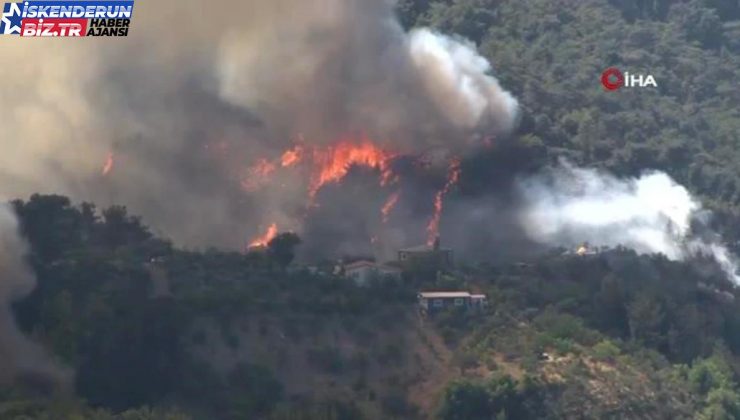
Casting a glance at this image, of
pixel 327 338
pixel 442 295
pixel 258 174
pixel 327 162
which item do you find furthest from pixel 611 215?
pixel 327 338

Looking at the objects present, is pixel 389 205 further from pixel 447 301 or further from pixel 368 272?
pixel 447 301

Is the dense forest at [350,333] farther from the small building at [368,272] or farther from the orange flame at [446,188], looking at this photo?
the small building at [368,272]

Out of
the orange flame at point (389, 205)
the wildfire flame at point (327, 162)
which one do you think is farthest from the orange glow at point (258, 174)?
the orange flame at point (389, 205)

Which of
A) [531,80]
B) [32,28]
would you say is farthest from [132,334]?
[531,80]

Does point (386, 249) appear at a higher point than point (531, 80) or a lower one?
lower

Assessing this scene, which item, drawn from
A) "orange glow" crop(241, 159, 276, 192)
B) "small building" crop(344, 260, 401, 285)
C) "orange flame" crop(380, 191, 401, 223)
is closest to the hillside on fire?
"small building" crop(344, 260, 401, 285)

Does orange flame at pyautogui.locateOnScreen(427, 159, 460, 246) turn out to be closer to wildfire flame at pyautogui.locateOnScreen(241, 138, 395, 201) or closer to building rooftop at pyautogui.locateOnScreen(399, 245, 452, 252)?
wildfire flame at pyautogui.locateOnScreen(241, 138, 395, 201)

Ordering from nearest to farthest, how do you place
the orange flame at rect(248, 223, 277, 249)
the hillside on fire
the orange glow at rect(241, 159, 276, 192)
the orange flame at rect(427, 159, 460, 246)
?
1. the hillside on fire
2. the orange flame at rect(248, 223, 277, 249)
3. the orange glow at rect(241, 159, 276, 192)
4. the orange flame at rect(427, 159, 460, 246)

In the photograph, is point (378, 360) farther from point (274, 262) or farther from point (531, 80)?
point (531, 80)
